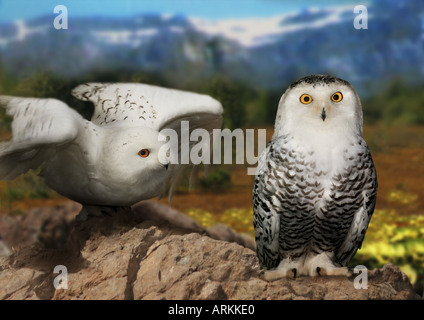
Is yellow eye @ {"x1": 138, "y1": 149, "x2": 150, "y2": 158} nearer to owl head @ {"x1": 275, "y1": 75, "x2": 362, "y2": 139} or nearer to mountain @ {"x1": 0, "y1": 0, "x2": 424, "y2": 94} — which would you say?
owl head @ {"x1": 275, "y1": 75, "x2": 362, "y2": 139}

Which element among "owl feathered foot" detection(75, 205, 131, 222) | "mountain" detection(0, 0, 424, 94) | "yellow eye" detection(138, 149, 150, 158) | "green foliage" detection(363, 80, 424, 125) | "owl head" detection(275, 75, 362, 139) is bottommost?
"owl feathered foot" detection(75, 205, 131, 222)

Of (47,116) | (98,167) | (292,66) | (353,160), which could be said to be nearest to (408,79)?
(292,66)

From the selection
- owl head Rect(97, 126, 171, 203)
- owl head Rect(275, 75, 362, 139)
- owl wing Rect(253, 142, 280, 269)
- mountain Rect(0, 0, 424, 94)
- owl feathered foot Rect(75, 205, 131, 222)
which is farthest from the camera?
mountain Rect(0, 0, 424, 94)

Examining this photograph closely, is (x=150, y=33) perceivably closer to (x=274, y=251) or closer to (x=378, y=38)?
(x=378, y=38)

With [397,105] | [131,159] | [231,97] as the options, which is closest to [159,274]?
[131,159]

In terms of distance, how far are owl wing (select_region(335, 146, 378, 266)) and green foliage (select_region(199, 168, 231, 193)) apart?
1362 mm

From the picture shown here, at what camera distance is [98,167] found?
208cm

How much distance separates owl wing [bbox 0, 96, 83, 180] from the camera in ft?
5.90

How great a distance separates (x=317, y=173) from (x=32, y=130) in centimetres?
108

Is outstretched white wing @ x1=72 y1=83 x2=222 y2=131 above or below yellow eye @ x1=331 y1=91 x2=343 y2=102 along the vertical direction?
below

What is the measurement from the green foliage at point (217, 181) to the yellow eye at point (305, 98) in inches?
59.7

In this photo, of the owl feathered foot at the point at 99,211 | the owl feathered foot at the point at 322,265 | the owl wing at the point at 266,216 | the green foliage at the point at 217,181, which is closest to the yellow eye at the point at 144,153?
the owl feathered foot at the point at 99,211

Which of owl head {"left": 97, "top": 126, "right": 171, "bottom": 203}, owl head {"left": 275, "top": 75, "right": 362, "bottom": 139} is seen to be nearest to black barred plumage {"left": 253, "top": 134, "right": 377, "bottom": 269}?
owl head {"left": 275, "top": 75, "right": 362, "bottom": 139}

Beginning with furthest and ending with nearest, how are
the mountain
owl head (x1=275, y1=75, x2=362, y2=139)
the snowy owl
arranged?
the mountain, the snowy owl, owl head (x1=275, y1=75, x2=362, y2=139)
